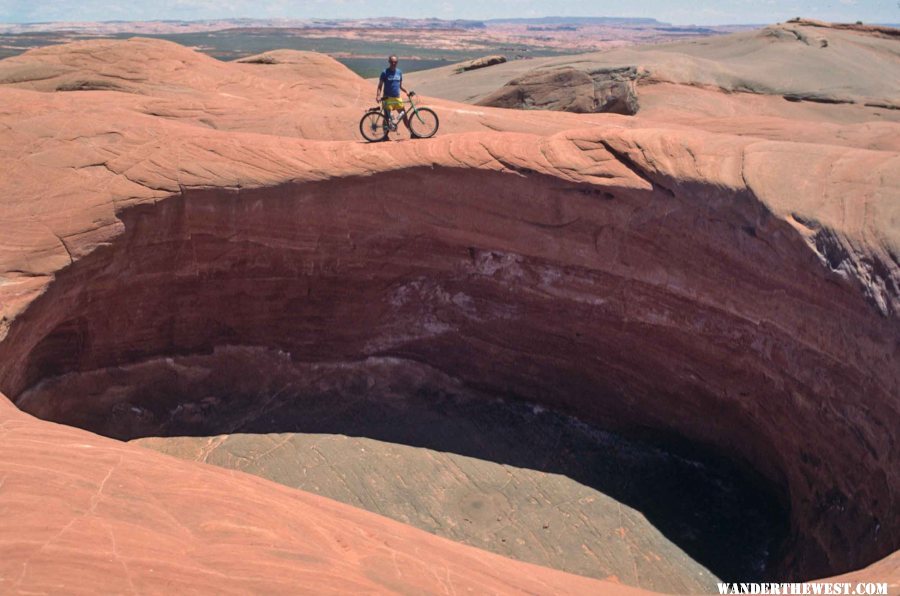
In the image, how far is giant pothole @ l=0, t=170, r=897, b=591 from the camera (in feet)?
22.7

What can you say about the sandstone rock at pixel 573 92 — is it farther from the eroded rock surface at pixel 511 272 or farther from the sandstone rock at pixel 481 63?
the sandstone rock at pixel 481 63

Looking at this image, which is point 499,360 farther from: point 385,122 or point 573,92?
point 573,92

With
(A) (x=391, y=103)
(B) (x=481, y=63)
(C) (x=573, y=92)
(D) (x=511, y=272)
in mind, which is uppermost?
(B) (x=481, y=63)

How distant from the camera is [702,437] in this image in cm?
810

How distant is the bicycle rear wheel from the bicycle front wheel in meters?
0.38

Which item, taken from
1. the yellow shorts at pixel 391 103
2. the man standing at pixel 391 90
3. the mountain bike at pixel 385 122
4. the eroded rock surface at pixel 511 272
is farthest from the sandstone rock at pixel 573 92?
the yellow shorts at pixel 391 103

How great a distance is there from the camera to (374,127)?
9.61m

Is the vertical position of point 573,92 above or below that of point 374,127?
above

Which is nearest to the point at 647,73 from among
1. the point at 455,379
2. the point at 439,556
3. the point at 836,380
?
the point at 455,379

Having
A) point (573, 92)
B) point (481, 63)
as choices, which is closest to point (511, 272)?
point (573, 92)

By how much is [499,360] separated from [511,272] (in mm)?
1135

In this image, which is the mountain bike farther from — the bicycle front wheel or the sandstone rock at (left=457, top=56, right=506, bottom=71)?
the sandstone rock at (left=457, top=56, right=506, bottom=71)

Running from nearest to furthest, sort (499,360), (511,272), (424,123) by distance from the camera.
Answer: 1. (511,272)
2. (499,360)
3. (424,123)

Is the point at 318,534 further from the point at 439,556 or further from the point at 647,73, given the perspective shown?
the point at 647,73
